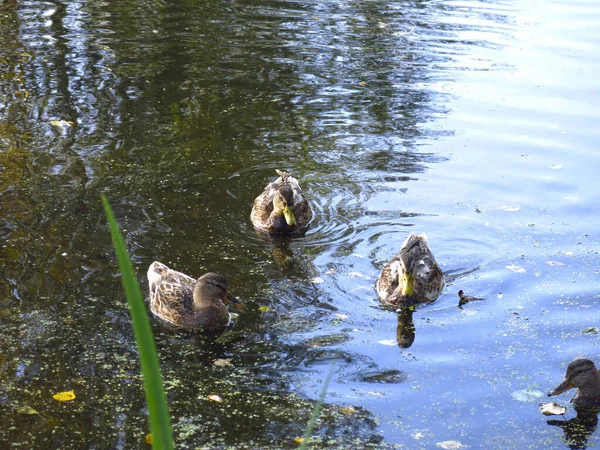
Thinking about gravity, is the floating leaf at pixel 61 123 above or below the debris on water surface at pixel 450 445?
below

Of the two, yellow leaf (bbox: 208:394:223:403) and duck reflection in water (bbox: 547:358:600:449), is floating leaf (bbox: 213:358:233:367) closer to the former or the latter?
yellow leaf (bbox: 208:394:223:403)

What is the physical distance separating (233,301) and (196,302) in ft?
0.97

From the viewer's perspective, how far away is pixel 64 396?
5578 mm

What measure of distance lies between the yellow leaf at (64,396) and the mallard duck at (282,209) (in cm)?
322

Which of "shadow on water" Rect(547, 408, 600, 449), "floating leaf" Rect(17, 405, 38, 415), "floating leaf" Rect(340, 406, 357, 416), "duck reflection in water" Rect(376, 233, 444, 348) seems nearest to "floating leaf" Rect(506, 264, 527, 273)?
"duck reflection in water" Rect(376, 233, 444, 348)

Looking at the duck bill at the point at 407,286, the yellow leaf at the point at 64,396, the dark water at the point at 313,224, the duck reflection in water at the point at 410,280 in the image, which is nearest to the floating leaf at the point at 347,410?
the dark water at the point at 313,224

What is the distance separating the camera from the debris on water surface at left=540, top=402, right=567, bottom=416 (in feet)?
18.6

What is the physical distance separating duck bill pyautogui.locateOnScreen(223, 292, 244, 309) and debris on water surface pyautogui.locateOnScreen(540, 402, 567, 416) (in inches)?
94.4

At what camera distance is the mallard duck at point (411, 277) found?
277 inches

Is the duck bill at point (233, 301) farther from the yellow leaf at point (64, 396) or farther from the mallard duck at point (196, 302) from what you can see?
Result: the yellow leaf at point (64, 396)

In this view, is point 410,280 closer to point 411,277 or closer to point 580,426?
point 411,277

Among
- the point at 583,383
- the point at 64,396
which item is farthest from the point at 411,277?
the point at 64,396

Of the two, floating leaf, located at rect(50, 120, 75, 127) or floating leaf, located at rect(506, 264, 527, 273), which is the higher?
floating leaf, located at rect(506, 264, 527, 273)

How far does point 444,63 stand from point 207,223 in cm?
702
